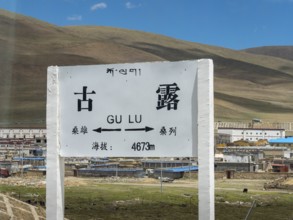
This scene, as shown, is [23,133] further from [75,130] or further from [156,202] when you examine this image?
[75,130]

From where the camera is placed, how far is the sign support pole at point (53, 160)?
681 centimetres

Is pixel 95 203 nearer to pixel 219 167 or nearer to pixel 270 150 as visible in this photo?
pixel 219 167

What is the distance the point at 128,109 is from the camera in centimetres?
664

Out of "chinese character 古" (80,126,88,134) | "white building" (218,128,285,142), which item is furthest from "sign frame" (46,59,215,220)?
"white building" (218,128,285,142)

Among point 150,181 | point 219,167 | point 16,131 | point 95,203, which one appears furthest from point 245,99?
point 95,203

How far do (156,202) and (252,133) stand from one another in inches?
2393

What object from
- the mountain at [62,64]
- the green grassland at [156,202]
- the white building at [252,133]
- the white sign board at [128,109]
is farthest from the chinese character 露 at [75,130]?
the mountain at [62,64]

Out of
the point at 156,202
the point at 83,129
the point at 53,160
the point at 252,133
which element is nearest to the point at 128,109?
the point at 83,129

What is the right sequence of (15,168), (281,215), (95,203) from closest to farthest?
(281,215)
(95,203)
(15,168)

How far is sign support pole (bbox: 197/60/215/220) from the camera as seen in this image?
243 inches

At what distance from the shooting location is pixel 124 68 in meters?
6.68

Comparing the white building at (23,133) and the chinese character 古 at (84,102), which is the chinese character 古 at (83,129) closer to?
the chinese character 古 at (84,102)

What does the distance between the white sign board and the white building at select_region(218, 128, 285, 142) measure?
8169cm

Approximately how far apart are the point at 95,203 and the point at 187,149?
81.1ft
